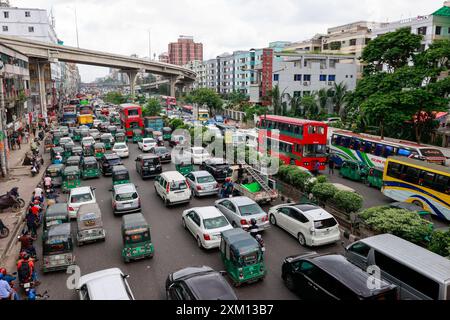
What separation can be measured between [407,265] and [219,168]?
54.2ft

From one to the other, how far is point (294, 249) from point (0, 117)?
22.2 metres

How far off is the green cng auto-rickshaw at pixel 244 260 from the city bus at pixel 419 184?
11998 millimetres

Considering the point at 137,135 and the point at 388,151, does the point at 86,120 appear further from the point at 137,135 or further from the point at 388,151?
the point at 388,151

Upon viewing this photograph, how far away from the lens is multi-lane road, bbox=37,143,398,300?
A: 458 inches

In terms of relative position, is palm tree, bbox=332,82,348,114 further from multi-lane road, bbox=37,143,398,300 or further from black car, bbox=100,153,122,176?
multi-lane road, bbox=37,143,398,300

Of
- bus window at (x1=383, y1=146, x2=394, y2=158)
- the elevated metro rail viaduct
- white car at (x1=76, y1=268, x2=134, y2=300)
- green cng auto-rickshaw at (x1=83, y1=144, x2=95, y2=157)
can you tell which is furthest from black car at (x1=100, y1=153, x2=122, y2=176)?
the elevated metro rail viaduct

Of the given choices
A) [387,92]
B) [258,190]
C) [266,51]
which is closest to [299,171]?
[258,190]

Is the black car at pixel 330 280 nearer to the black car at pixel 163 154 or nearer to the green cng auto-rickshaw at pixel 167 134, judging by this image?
the black car at pixel 163 154

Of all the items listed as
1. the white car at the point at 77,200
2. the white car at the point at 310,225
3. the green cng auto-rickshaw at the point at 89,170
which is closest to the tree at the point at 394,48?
the white car at the point at 310,225

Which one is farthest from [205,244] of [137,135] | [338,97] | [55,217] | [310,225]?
[338,97]

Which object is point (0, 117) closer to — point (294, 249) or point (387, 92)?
point (294, 249)

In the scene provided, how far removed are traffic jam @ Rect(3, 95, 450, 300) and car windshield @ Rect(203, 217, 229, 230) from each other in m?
0.05

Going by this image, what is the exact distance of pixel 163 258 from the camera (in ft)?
45.8

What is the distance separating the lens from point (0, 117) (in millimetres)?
24359
